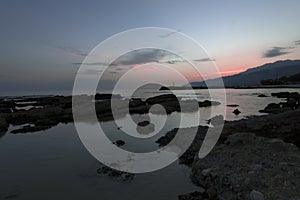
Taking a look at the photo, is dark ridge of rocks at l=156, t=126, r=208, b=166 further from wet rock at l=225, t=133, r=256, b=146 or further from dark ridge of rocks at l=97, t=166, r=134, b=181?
dark ridge of rocks at l=97, t=166, r=134, b=181

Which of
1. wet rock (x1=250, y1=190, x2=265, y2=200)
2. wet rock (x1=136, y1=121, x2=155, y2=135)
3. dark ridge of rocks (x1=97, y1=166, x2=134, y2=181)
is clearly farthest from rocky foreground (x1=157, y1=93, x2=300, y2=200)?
wet rock (x1=136, y1=121, x2=155, y2=135)

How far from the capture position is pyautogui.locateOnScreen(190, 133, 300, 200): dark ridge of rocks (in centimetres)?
871

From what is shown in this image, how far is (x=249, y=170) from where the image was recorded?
1052cm

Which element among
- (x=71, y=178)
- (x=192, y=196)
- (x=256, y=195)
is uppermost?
(x=256, y=195)

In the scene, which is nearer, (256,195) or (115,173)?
(256,195)

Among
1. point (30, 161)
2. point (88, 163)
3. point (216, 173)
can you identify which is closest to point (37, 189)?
point (88, 163)

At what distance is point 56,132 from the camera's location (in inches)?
1183

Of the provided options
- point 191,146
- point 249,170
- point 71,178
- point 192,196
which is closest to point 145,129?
point 191,146

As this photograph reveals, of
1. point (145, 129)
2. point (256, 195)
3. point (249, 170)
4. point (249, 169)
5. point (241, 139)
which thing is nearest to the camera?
point (256, 195)

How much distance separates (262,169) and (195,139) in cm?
1004

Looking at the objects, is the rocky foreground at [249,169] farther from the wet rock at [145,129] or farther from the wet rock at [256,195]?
the wet rock at [145,129]

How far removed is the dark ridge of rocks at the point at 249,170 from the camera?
8.71 meters

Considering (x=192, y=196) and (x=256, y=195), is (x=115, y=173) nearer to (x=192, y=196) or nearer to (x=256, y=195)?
(x=192, y=196)

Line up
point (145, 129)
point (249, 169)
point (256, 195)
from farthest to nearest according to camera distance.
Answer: point (145, 129) → point (249, 169) → point (256, 195)
